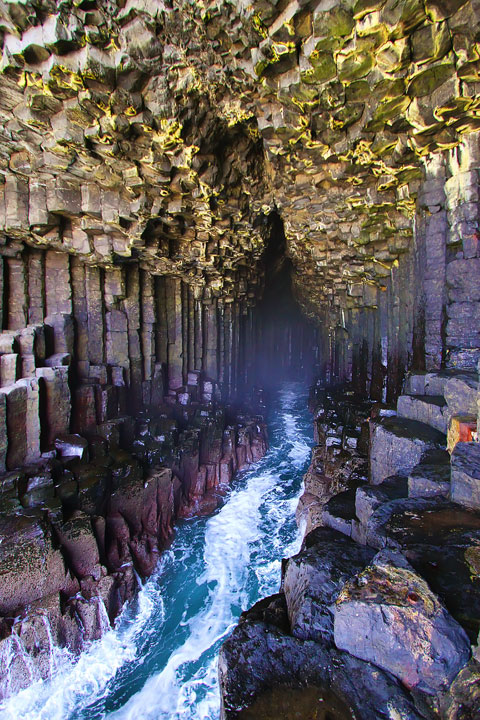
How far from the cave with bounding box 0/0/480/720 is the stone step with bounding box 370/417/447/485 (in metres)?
0.04

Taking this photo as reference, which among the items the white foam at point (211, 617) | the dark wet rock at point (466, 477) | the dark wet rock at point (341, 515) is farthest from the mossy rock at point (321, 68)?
the white foam at point (211, 617)

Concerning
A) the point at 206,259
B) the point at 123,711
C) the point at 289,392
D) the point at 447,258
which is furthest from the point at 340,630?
the point at 289,392

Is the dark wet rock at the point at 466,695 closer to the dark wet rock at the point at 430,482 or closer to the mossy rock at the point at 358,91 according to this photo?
the dark wet rock at the point at 430,482

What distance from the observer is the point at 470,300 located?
6.12 m

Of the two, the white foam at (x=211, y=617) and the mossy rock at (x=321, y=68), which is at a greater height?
the mossy rock at (x=321, y=68)

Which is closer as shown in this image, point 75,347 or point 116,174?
point 116,174

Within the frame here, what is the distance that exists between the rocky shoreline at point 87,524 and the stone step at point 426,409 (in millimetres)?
6293

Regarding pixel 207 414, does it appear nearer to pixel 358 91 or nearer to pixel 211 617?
pixel 211 617

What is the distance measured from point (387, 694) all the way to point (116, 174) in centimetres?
936

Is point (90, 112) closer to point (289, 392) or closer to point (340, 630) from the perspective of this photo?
point (340, 630)

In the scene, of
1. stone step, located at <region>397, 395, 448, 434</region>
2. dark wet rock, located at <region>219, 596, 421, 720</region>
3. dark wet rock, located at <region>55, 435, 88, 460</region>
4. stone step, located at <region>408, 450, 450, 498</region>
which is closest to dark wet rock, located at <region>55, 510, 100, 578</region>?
dark wet rock, located at <region>55, 435, 88, 460</region>

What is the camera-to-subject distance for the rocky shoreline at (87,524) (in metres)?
5.85

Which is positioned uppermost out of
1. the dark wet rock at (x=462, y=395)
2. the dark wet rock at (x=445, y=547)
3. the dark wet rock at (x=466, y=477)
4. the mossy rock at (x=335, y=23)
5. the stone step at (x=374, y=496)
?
the mossy rock at (x=335, y=23)

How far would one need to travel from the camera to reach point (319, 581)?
2.97 meters
